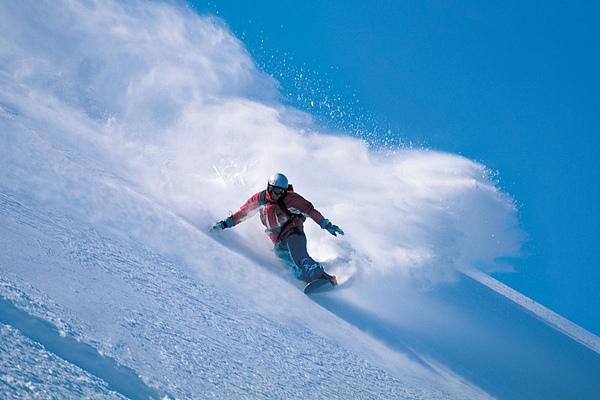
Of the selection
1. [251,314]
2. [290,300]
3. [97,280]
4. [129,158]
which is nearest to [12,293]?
[97,280]

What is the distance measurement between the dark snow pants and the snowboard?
200mm

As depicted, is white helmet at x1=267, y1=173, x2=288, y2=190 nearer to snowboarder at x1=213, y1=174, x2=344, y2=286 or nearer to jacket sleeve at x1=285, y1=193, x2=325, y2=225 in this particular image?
snowboarder at x1=213, y1=174, x2=344, y2=286

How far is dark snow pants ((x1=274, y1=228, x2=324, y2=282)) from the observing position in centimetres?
673

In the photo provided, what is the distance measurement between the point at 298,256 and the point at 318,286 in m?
0.89

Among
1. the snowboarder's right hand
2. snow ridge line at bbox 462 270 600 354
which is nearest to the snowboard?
the snowboarder's right hand

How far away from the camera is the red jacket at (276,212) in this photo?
7.68 meters

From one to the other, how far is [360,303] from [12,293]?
584 cm

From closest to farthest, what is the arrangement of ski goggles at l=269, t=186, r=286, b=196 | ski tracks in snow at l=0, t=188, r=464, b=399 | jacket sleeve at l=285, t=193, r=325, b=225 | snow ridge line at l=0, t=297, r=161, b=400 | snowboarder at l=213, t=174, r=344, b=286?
snow ridge line at l=0, t=297, r=161, b=400 < ski tracks in snow at l=0, t=188, r=464, b=399 < snowboarder at l=213, t=174, r=344, b=286 < ski goggles at l=269, t=186, r=286, b=196 < jacket sleeve at l=285, t=193, r=325, b=225

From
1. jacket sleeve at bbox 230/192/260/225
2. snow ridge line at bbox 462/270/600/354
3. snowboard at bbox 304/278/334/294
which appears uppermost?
snow ridge line at bbox 462/270/600/354

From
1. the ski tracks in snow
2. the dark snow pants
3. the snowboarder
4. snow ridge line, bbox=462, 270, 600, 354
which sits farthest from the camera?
snow ridge line, bbox=462, 270, 600, 354

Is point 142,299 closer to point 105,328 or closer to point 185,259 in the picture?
point 105,328

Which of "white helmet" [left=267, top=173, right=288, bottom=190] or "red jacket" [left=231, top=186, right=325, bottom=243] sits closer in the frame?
"white helmet" [left=267, top=173, right=288, bottom=190]

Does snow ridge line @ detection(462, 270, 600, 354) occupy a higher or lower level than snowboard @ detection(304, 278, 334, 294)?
higher

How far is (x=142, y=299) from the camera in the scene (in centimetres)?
318
